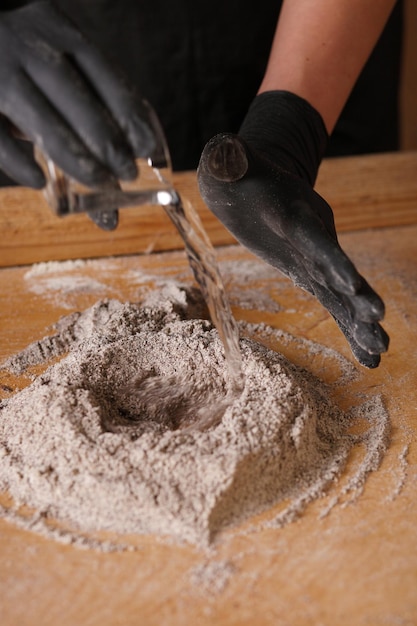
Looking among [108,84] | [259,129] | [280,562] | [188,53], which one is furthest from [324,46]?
[280,562]

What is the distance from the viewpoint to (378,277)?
1390mm

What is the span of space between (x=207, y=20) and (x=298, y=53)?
1.34 feet

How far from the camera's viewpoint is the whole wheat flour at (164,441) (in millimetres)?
778

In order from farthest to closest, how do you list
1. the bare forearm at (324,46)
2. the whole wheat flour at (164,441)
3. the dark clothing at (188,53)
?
the dark clothing at (188,53) → the bare forearm at (324,46) → the whole wheat flour at (164,441)

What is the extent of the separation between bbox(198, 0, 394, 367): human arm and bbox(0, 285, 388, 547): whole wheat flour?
14 centimetres

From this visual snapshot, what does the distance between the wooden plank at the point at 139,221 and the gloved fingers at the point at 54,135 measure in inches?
29.5

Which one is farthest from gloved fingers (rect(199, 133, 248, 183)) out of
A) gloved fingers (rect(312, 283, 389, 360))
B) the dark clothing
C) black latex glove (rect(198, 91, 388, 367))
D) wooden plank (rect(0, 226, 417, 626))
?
the dark clothing

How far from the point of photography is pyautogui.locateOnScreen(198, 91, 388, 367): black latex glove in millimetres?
903

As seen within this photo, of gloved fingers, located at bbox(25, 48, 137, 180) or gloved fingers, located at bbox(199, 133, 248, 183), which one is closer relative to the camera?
gloved fingers, located at bbox(25, 48, 137, 180)

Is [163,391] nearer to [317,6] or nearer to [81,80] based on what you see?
[81,80]

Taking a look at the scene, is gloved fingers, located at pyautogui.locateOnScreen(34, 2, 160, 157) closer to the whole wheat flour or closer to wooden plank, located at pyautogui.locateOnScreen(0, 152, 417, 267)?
the whole wheat flour

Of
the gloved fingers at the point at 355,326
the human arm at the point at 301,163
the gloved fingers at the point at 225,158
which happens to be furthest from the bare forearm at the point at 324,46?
the gloved fingers at the point at 355,326

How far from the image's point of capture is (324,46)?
1.34 meters

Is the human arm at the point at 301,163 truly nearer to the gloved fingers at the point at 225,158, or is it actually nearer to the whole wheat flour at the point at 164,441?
the gloved fingers at the point at 225,158
